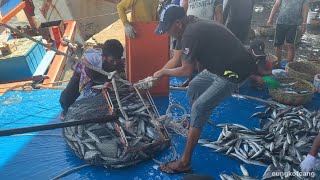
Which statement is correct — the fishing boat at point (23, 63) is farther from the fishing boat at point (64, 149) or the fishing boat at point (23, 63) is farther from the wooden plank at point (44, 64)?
the fishing boat at point (64, 149)

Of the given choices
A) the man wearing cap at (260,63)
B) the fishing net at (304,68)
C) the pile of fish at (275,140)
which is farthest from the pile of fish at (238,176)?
the fishing net at (304,68)

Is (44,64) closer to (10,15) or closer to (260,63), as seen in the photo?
(10,15)

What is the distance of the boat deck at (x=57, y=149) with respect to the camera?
4352mm

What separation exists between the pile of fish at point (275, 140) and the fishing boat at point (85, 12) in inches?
437

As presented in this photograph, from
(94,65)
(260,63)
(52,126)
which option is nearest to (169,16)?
(94,65)

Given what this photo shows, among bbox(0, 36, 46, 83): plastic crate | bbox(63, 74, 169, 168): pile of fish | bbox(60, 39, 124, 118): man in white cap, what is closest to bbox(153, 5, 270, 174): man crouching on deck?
bbox(63, 74, 169, 168): pile of fish

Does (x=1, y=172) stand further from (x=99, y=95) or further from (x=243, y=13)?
(x=243, y=13)

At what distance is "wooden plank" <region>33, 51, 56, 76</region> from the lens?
8.30m

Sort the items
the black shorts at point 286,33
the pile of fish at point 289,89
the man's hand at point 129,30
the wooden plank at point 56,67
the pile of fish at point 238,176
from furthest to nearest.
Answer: the wooden plank at point 56,67
the black shorts at point 286,33
the pile of fish at point 289,89
the man's hand at point 129,30
the pile of fish at point 238,176

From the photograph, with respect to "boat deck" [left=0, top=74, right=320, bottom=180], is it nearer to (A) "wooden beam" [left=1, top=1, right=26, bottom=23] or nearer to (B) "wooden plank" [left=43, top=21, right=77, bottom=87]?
(B) "wooden plank" [left=43, top=21, right=77, bottom=87]

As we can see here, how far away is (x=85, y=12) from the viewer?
49.4ft

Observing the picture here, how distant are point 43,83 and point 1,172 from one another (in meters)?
3.52

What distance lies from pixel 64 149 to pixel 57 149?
4.3 inches

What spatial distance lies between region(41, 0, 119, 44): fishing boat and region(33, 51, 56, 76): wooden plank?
443cm
